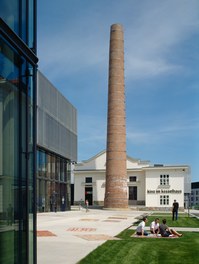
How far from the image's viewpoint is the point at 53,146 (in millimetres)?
47469

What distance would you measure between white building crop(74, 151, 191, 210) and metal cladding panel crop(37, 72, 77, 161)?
69.8ft

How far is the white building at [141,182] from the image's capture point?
242 feet

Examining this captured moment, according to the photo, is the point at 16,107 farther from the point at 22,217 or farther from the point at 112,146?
the point at 112,146

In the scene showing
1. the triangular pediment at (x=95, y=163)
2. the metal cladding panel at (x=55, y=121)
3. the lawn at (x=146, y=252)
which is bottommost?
the lawn at (x=146, y=252)

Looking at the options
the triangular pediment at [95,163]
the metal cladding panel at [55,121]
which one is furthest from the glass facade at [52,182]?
the triangular pediment at [95,163]

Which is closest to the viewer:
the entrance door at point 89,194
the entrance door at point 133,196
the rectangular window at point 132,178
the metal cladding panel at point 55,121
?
the metal cladding panel at point 55,121

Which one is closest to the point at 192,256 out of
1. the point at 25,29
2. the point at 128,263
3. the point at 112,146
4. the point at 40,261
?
the point at 128,263

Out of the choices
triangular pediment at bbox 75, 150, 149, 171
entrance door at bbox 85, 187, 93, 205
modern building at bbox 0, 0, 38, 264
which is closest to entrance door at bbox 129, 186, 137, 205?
entrance door at bbox 85, 187, 93, 205

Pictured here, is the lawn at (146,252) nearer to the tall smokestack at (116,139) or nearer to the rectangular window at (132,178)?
the tall smokestack at (116,139)

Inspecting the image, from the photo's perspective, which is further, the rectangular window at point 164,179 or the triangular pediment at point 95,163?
the triangular pediment at point 95,163

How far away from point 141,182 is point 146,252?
220 ft

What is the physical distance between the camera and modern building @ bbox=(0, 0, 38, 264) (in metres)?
5.55

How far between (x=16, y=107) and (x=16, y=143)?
1.69 ft

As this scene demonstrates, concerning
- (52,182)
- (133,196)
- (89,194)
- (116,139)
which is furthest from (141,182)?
(52,182)
